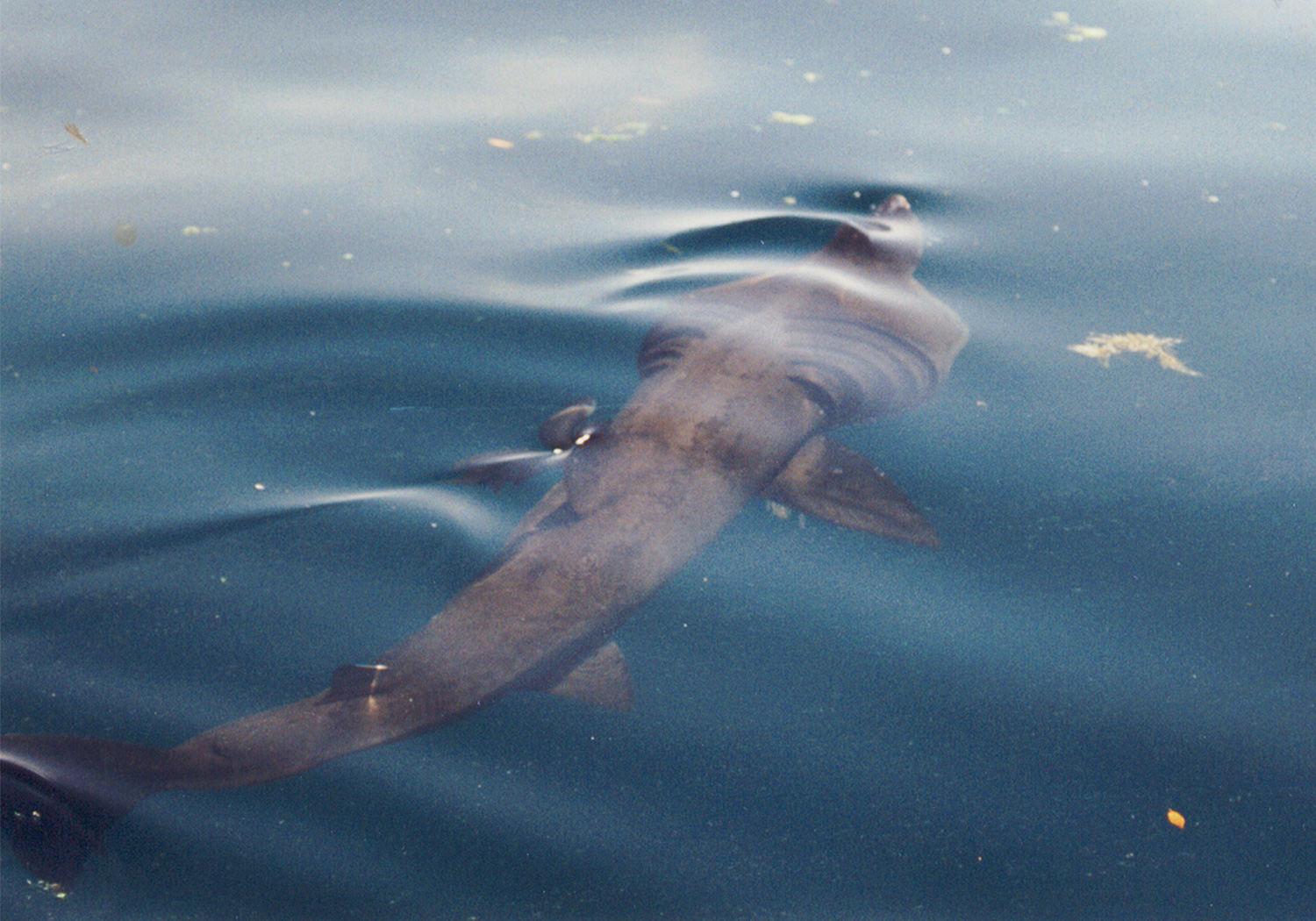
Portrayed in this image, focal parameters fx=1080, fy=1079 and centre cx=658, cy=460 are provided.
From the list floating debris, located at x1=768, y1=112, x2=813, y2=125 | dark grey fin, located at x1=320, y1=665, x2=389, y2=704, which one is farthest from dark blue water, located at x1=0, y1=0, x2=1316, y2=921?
dark grey fin, located at x1=320, y1=665, x2=389, y2=704

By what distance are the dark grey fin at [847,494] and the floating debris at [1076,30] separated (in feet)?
13.1

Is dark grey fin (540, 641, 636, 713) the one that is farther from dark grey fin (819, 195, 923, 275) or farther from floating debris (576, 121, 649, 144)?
floating debris (576, 121, 649, 144)

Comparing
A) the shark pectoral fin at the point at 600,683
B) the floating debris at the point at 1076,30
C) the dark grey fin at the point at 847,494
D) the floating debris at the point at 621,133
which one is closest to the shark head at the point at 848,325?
the dark grey fin at the point at 847,494

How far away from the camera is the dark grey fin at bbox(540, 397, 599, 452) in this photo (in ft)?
12.6

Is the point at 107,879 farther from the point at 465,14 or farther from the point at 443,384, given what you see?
the point at 465,14

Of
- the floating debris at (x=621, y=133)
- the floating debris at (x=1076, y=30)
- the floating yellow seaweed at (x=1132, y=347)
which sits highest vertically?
the floating debris at (x=1076, y=30)

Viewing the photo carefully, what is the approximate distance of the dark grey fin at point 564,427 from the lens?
3852 mm

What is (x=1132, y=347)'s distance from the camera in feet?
14.5

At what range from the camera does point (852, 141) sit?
557 centimetres

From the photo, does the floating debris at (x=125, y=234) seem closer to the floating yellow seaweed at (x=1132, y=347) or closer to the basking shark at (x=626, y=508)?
the basking shark at (x=626, y=508)

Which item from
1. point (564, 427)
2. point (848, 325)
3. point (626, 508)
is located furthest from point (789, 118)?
point (626, 508)

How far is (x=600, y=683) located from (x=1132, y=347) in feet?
8.86

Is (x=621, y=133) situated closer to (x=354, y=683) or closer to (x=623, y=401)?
(x=623, y=401)

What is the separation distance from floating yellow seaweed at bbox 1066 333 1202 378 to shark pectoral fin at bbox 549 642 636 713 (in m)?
2.43
